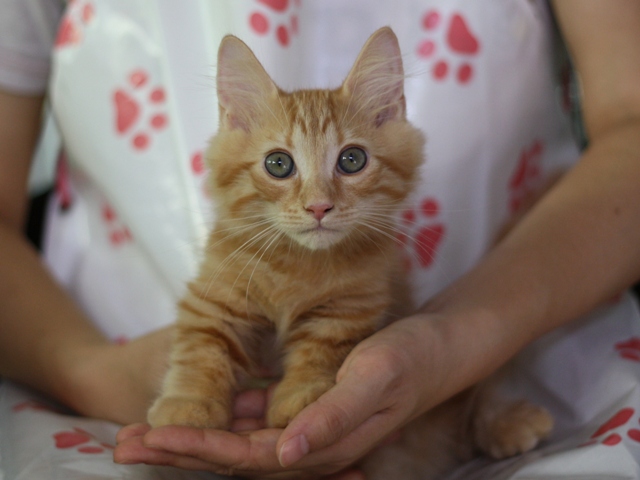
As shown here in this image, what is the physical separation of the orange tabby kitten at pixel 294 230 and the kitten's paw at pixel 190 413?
0.01 meters

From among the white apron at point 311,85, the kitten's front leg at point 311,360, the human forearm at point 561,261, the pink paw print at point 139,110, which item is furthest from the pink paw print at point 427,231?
the pink paw print at point 139,110

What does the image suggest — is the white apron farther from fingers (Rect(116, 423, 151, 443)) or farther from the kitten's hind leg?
fingers (Rect(116, 423, 151, 443))

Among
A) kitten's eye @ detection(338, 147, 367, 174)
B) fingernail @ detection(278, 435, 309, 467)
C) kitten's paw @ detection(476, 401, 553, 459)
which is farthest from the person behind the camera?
kitten's paw @ detection(476, 401, 553, 459)

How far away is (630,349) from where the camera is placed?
1.10m

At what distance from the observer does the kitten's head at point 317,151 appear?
807 mm

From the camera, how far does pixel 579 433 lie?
1.00 metres

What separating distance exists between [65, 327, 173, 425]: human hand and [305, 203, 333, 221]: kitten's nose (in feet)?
1.34

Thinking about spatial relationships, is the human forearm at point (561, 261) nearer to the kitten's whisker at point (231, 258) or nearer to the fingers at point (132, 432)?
the kitten's whisker at point (231, 258)

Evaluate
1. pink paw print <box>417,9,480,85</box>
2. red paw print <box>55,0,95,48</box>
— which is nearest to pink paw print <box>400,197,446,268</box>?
pink paw print <box>417,9,480,85</box>

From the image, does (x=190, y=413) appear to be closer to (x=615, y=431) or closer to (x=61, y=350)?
(x=61, y=350)

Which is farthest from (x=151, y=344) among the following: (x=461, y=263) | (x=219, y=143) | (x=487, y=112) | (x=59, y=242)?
(x=487, y=112)

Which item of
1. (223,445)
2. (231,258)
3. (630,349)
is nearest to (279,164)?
(231,258)

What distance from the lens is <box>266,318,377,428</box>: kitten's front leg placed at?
0.77 m

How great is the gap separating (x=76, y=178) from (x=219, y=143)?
74 cm
